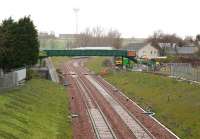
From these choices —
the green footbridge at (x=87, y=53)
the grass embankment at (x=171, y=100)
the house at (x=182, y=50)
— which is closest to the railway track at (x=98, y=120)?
the grass embankment at (x=171, y=100)

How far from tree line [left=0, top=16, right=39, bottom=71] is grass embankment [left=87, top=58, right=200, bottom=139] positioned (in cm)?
1442

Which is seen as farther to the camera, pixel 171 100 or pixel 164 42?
pixel 164 42

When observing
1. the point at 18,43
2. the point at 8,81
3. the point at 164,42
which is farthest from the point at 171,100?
the point at 164,42

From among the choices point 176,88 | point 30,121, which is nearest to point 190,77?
point 176,88

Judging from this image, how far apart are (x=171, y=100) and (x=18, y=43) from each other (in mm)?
24745

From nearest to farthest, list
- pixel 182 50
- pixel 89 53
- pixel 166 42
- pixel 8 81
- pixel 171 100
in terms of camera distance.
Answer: pixel 8 81, pixel 171 100, pixel 89 53, pixel 182 50, pixel 166 42

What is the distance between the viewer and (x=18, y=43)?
67.1 m

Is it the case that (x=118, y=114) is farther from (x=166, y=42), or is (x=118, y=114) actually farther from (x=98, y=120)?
(x=166, y=42)

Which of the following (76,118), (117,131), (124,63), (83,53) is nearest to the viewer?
(117,131)

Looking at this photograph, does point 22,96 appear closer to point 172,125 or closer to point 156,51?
point 172,125

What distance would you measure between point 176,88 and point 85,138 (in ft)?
90.5

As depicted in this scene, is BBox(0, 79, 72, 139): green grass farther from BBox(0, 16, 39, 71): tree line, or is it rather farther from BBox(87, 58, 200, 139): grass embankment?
BBox(0, 16, 39, 71): tree line

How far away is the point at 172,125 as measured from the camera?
125 feet

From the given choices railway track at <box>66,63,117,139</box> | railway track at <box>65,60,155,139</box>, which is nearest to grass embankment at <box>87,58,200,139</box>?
railway track at <box>65,60,155,139</box>
